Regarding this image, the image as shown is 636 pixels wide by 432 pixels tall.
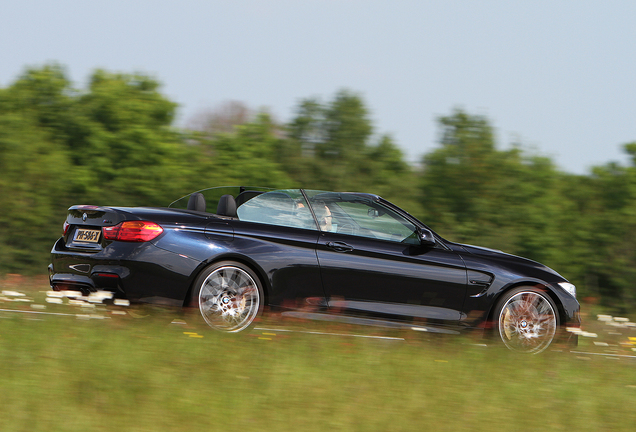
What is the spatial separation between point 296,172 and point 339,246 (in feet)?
32.2

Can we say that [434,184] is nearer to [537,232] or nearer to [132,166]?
[537,232]

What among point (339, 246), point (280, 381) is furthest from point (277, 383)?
point (339, 246)

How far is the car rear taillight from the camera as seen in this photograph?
5949 millimetres

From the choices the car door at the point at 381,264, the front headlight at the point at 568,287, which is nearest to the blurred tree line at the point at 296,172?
the front headlight at the point at 568,287

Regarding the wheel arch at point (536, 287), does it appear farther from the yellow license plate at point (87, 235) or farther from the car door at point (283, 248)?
the yellow license plate at point (87, 235)

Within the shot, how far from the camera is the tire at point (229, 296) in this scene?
6066 millimetres

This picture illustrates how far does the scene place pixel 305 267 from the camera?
6.25m

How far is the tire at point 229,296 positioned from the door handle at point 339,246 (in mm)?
751

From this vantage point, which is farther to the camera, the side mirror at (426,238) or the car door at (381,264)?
the side mirror at (426,238)

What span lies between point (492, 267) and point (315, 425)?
3.42 m

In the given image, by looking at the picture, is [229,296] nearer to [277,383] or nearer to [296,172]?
[277,383]

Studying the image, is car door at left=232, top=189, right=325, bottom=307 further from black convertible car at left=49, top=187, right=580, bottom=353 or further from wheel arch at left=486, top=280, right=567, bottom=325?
wheel arch at left=486, top=280, right=567, bottom=325

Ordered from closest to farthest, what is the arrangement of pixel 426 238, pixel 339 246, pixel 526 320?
pixel 339 246 → pixel 426 238 → pixel 526 320

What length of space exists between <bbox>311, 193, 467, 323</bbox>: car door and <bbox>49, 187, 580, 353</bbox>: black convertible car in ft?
0.03
